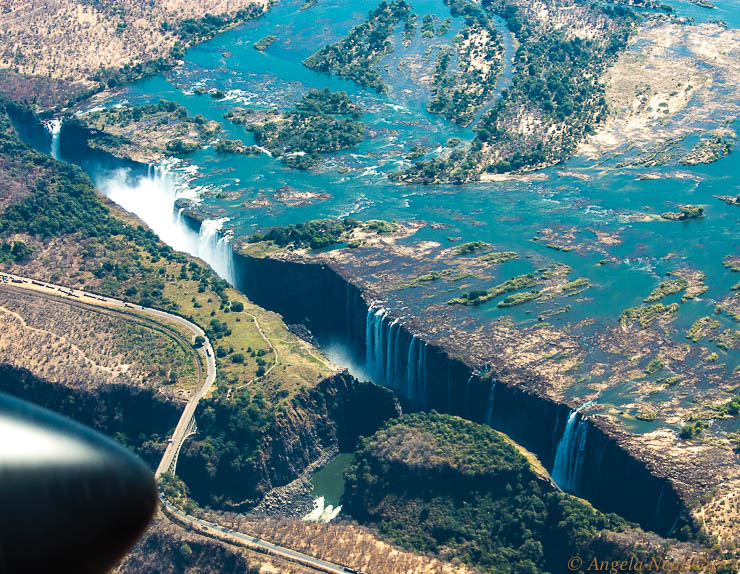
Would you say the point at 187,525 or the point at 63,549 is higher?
the point at 63,549

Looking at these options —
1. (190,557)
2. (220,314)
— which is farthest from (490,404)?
(220,314)

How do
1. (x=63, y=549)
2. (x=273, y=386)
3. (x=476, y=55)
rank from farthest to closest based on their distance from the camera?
(x=476, y=55) < (x=273, y=386) < (x=63, y=549)

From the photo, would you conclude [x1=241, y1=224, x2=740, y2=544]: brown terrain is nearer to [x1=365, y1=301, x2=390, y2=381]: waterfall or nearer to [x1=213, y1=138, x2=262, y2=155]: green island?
[x1=365, y1=301, x2=390, y2=381]: waterfall

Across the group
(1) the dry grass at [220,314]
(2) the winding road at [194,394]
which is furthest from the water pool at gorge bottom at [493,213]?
(2) the winding road at [194,394]

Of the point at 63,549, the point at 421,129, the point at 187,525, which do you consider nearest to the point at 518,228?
the point at 421,129

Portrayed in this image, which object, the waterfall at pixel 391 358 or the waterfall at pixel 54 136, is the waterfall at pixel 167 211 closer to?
the waterfall at pixel 54 136

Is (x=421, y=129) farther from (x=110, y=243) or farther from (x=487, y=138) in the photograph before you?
(x=110, y=243)

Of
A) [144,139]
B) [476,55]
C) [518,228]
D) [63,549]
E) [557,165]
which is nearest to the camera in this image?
[63,549]
